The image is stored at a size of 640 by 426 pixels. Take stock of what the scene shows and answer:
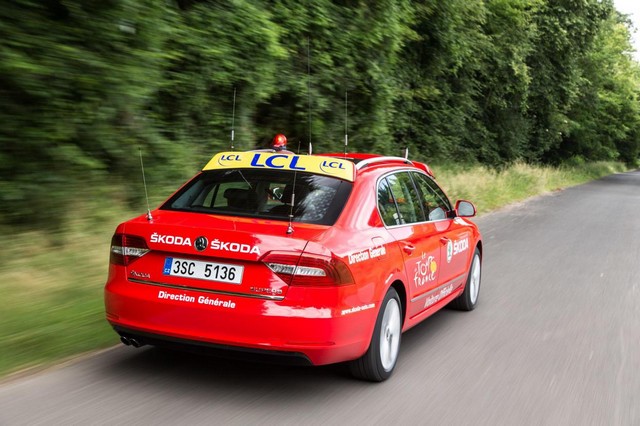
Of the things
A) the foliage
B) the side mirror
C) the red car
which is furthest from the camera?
the foliage

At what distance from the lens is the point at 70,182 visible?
7.76 meters

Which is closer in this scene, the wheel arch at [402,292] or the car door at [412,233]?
the wheel arch at [402,292]

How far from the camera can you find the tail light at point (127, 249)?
4.38 metres

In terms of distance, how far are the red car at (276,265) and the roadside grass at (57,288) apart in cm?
79

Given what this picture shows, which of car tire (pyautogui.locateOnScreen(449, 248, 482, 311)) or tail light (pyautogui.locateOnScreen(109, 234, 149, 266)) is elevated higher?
tail light (pyautogui.locateOnScreen(109, 234, 149, 266))

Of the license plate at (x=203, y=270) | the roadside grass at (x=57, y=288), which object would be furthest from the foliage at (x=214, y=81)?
the license plate at (x=203, y=270)

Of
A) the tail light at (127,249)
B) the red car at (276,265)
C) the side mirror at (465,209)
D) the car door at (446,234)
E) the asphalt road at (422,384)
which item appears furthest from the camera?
the side mirror at (465,209)

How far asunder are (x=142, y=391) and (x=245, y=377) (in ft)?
2.29

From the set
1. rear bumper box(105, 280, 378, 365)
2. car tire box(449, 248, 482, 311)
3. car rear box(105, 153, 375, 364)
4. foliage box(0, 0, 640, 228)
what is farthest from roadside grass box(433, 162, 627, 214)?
rear bumper box(105, 280, 378, 365)

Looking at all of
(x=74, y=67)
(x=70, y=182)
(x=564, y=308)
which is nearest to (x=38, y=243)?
(x=70, y=182)

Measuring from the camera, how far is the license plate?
4109 millimetres

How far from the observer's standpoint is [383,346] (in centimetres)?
467

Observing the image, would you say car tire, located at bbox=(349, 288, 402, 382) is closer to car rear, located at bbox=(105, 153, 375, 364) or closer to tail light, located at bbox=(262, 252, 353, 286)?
car rear, located at bbox=(105, 153, 375, 364)

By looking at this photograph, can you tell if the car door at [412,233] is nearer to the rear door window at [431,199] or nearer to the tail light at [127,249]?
the rear door window at [431,199]
